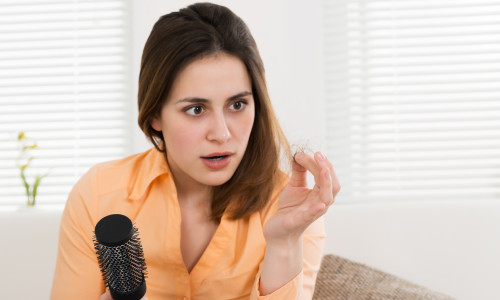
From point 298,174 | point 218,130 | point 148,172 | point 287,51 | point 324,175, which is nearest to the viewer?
point 324,175

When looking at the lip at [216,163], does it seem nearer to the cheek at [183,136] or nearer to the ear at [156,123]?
the cheek at [183,136]

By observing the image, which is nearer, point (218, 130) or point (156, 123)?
point (218, 130)

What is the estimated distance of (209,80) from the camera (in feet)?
4.08

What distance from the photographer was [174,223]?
4.53ft

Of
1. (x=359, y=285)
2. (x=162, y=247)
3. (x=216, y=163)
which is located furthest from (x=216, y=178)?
(x=359, y=285)

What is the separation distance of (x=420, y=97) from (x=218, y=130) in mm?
1742

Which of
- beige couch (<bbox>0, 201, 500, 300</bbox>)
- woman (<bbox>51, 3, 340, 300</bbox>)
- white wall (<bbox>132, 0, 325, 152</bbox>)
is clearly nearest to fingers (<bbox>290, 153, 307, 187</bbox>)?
woman (<bbox>51, 3, 340, 300</bbox>)

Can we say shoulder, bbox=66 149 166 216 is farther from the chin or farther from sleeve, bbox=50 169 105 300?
the chin

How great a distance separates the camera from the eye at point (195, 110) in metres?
1.27

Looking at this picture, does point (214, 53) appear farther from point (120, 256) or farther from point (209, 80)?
point (120, 256)

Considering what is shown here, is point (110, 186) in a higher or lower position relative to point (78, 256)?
higher

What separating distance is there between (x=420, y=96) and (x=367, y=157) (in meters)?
0.41

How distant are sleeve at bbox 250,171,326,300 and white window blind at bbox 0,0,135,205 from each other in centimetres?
166

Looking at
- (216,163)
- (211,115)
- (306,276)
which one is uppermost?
(211,115)
